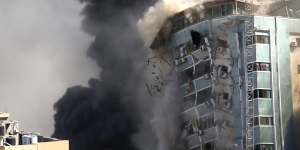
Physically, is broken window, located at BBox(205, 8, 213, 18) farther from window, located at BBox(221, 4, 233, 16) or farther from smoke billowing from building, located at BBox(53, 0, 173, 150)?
smoke billowing from building, located at BBox(53, 0, 173, 150)

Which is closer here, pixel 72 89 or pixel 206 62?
pixel 206 62

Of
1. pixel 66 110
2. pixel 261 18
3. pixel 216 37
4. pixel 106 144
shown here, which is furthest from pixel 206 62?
pixel 66 110

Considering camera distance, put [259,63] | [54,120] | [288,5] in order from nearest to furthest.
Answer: [259,63] → [288,5] → [54,120]

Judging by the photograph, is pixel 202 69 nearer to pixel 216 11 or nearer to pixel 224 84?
pixel 224 84

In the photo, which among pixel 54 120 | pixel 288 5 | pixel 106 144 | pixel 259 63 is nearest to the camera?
pixel 259 63

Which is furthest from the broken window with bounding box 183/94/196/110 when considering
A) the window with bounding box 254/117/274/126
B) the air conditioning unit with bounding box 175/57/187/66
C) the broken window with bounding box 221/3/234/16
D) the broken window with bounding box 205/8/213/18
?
the broken window with bounding box 221/3/234/16

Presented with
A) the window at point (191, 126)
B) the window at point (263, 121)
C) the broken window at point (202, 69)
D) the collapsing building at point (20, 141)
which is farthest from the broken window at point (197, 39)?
the collapsing building at point (20, 141)

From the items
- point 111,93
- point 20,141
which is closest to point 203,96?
point 111,93

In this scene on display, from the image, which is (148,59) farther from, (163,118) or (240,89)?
(240,89)
